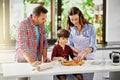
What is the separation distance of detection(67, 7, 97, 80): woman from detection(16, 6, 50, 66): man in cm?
39

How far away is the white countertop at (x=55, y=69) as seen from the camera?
105 inches

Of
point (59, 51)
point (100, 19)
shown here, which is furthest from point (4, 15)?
point (100, 19)

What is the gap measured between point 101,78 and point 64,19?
3.51ft

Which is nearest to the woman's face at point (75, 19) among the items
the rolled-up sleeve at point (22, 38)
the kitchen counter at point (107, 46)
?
the rolled-up sleeve at point (22, 38)

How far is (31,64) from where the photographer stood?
2990 mm

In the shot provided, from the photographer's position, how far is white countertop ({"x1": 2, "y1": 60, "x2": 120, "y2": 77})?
268cm

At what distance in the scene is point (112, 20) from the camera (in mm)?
4156

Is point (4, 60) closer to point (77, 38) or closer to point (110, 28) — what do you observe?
point (77, 38)

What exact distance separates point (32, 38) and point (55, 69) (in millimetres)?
468

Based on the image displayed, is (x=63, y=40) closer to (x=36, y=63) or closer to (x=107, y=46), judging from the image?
(x=36, y=63)

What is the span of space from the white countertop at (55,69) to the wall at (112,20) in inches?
44.5

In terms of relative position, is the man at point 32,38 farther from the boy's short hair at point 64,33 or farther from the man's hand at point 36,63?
the boy's short hair at point 64,33

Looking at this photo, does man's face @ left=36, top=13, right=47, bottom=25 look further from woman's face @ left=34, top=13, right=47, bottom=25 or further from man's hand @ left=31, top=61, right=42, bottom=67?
man's hand @ left=31, top=61, right=42, bottom=67

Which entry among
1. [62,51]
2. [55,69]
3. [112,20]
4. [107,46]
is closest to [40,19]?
[62,51]
